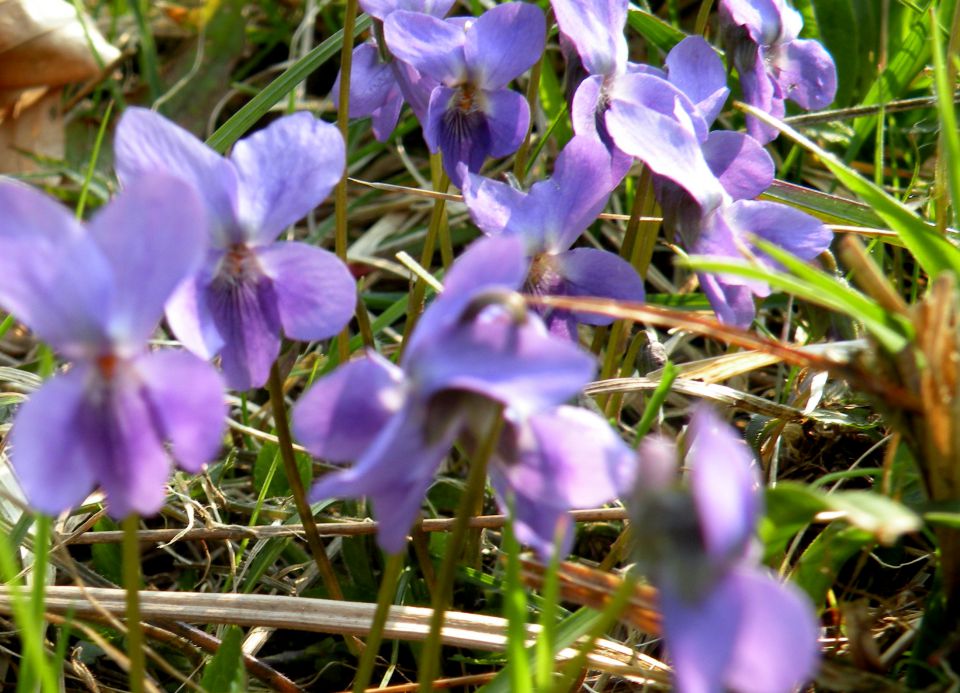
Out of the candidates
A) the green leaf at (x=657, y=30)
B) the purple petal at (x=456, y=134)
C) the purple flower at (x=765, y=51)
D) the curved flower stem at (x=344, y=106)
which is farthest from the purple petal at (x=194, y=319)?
the green leaf at (x=657, y=30)

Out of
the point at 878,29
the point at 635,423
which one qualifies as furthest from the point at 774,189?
the point at 878,29

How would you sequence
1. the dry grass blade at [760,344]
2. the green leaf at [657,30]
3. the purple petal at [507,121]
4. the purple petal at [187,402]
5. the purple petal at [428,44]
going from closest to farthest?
the purple petal at [187,402] < the dry grass blade at [760,344] < the purple petal at [428,44] < the purple petal at [507,121] < the green leaf at [657,30]

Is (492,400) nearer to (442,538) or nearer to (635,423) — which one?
(442,538)

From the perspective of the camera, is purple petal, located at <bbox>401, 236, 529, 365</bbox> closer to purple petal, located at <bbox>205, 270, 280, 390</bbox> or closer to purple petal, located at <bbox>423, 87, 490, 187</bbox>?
purple petal, located at <bbox>205, 270, 280, 390</bbox>

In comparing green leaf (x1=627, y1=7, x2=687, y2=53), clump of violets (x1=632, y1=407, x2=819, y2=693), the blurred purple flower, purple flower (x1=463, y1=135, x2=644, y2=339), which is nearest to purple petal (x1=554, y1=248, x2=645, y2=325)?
purple flower (x1=463, y1=135, x2=644, y2=339)

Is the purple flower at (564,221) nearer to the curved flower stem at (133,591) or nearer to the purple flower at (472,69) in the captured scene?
the purple flower at (472,69)

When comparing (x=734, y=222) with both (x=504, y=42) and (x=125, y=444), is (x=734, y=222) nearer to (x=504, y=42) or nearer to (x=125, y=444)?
(x=504, y=42)

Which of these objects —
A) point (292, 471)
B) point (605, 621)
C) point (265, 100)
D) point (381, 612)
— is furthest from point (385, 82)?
point (605, 621)
